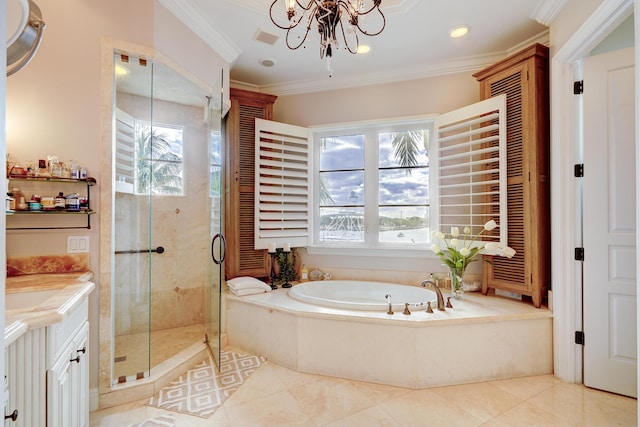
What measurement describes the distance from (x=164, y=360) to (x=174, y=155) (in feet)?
6.35

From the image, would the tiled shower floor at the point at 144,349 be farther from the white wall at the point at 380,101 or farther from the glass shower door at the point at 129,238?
the white wall at the point at 380,101

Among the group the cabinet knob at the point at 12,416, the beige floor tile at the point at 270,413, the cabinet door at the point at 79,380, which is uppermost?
the cabinet knob at the point at 12,416

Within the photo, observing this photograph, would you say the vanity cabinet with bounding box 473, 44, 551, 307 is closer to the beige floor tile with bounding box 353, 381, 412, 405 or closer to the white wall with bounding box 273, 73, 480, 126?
the white wall with bounding box 273, 73, 480, 126

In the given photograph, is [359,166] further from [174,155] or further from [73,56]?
[73,56]

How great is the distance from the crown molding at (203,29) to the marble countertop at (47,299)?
198 centimetres

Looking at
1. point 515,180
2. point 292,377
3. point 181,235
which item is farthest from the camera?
point 181,235

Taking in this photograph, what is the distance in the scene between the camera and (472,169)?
9.82 feet

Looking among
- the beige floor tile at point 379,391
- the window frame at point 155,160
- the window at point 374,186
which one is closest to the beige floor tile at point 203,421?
the beige floor tile at point 379,391

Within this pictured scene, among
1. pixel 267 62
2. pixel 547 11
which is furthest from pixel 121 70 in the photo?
pixel 547 11

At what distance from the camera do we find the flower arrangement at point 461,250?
8.45 ft

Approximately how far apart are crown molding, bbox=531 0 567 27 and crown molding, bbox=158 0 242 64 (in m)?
2.52

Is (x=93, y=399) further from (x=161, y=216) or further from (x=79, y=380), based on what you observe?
(x=161, y=216)

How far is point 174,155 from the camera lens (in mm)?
3111

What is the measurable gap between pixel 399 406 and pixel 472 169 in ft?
7.31
